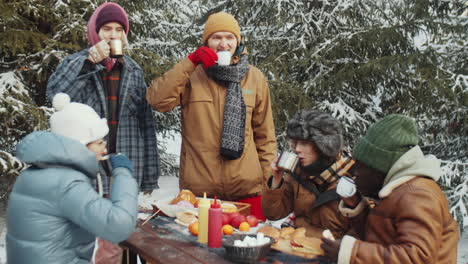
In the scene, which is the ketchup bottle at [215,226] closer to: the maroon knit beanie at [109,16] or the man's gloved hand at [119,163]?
the man's gloved hand at [119,163]

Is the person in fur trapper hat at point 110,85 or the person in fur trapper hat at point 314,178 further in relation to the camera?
the person in fur trapper hat at point 110,85

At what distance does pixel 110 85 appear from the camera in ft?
9.50

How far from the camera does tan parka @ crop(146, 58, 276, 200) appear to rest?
2920 millimetres

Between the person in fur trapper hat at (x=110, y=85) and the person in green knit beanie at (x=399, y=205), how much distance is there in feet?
5.27

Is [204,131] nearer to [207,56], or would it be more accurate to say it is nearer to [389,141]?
[207,56]

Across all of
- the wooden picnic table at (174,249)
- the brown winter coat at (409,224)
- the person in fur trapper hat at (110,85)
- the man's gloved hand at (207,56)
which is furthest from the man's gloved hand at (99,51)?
the brown winter coat at (409,224)

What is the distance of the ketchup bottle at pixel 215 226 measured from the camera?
2.00m

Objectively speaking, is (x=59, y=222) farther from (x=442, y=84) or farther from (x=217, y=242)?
(x=442, y=84)

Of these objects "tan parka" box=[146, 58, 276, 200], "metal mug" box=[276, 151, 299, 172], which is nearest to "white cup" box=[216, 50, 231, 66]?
"tan parka" box=[146, 58, 276, 200]

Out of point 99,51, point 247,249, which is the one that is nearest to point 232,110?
point 99,51

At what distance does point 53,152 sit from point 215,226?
0.80 meters

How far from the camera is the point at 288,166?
202 centimetres

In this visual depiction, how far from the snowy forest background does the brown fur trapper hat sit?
9.38 ft

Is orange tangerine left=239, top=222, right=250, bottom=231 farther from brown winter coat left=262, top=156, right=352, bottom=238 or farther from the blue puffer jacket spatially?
the blue puffer jacket
